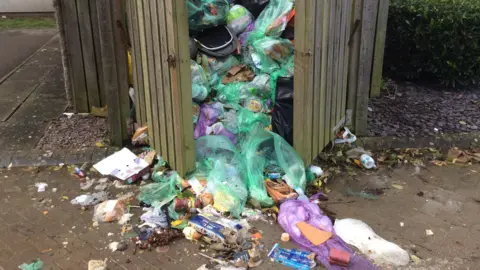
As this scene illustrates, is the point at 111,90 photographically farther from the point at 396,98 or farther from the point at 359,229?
the point at 396,98

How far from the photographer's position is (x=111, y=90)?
14.0 ft

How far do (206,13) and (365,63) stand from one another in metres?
1.56

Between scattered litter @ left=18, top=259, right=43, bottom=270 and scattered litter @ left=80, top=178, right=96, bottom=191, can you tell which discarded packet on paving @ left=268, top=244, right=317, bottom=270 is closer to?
scattered litter @ left=18, top=259, right=43, bottom=270

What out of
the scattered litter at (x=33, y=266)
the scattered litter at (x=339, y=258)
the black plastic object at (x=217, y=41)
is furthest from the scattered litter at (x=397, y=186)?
the scattered litter at (x=33, y=266)

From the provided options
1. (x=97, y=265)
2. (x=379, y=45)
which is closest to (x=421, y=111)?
(x=379, y=45)

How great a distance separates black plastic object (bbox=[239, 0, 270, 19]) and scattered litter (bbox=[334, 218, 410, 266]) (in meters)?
2.28

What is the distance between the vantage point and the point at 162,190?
12.0 ft

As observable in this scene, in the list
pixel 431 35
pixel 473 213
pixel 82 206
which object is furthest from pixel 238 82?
pixel 431 35

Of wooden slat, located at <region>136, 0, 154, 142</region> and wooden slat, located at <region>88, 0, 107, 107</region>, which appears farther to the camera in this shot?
wooden slat, located at <region>88, 0, 107, 107</region>

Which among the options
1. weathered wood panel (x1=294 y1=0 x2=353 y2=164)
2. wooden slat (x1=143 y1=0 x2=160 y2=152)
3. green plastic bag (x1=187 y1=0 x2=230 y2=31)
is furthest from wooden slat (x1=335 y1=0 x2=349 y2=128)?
wooden slat (x1=143 y1=0 x2=160 y2=152)

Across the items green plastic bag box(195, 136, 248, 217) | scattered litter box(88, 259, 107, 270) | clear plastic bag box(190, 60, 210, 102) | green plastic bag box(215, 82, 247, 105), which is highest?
clear plastic bag box(190, 60, 210, 102)

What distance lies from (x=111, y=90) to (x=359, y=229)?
8.15ft

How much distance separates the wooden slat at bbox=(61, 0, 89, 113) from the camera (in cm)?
483

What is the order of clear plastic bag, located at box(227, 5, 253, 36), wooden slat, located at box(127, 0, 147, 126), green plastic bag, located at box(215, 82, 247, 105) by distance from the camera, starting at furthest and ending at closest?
clear plastic bag, located at box(227, 5, 253, 36)
green plastic bag, located at box(215, 82, 247, 105)
wooden slat, located at box(127, 0, 147, 126)
